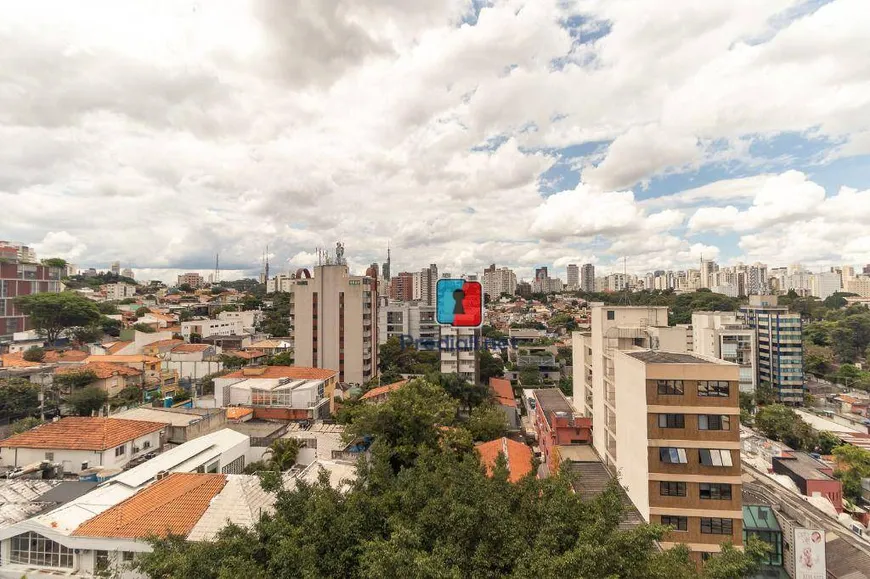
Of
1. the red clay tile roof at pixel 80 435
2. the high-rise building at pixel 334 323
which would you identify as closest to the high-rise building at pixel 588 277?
the high-rise building at pixel 334 323

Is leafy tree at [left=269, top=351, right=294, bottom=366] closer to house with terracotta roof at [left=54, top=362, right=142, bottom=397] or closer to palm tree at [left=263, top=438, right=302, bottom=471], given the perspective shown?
house with terracotta roof at [left=54, top=362, right=142, bottom=397]

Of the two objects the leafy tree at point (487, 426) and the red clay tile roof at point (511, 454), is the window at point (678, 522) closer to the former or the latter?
the red clay tile roof at point (511, 454)

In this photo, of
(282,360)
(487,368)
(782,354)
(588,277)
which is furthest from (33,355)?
(588,277)

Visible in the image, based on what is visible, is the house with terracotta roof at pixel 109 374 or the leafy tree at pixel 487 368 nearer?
the house with terracotta roof at pixel 109 374

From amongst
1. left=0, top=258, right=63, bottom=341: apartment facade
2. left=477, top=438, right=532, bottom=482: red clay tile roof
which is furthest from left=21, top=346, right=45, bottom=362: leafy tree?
left=477, top=438, right=532, bottom=482: red clay tile roof

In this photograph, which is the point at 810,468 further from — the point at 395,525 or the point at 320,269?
the point at 320,269
